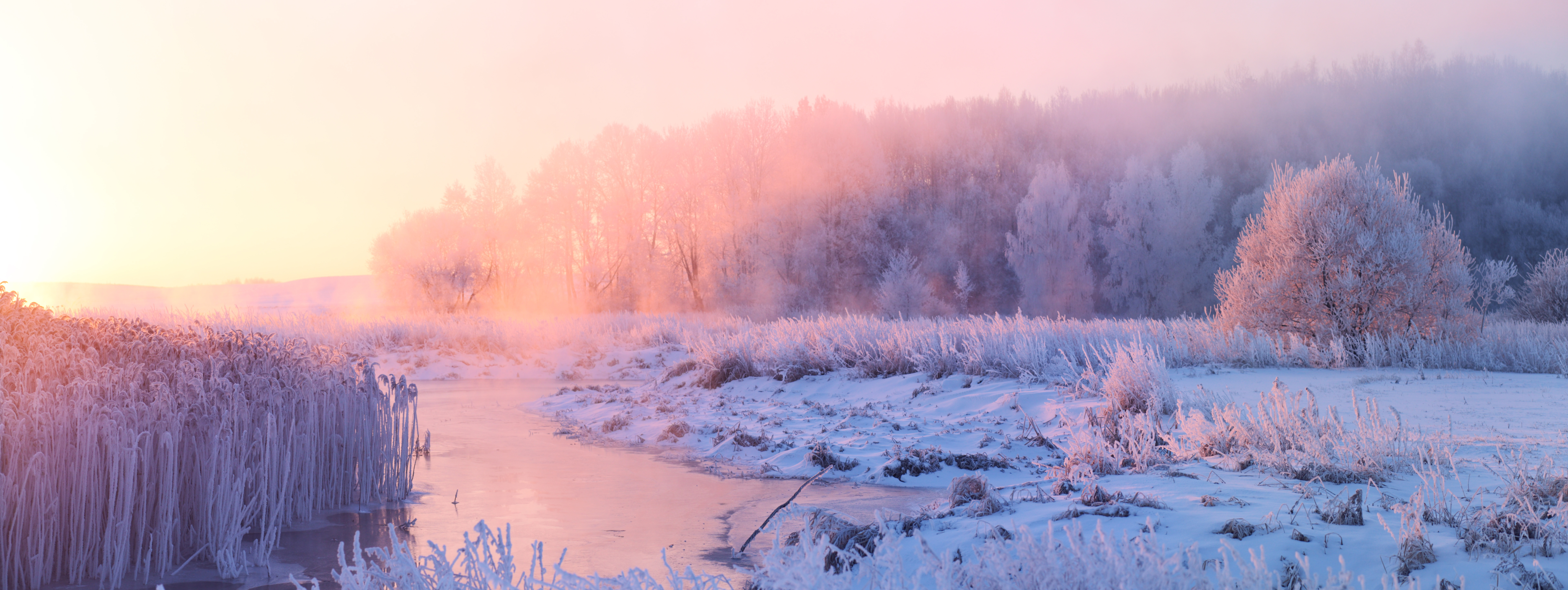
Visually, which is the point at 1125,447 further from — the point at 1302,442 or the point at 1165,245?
the point at 1165,245

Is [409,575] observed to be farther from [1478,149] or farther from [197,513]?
[1478,149]

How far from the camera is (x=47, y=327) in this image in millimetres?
6055

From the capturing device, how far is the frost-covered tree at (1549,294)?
19.0 meters

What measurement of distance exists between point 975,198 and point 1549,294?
2122cm

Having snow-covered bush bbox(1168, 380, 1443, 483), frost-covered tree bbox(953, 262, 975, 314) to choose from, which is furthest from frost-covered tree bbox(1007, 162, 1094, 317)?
snow-covered bush bbox(1168, 380, 1443, 483)

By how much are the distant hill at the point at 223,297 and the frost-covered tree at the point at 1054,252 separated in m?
26.1

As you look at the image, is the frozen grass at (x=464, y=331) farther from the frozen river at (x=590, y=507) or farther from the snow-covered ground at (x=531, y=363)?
the frozen river at (x=590, y=507)

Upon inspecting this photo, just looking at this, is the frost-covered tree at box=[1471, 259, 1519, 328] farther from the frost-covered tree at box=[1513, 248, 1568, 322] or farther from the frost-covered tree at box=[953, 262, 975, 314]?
the frost-covered tree at box=[953, 262, 975, 314]

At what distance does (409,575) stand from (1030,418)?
635 cm

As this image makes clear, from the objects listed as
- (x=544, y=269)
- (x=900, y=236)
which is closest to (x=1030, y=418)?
(x=900, y=236)

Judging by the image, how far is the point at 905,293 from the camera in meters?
32.6

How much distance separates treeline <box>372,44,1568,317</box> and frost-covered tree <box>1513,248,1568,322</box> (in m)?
11.8

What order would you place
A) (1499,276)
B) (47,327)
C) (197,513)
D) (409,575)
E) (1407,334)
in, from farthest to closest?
1. (1499,276)
2. (1407,334)
3. (47,327)
4. (197,513)
5. (409,575)

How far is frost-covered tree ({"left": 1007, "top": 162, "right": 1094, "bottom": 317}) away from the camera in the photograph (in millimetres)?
32906
